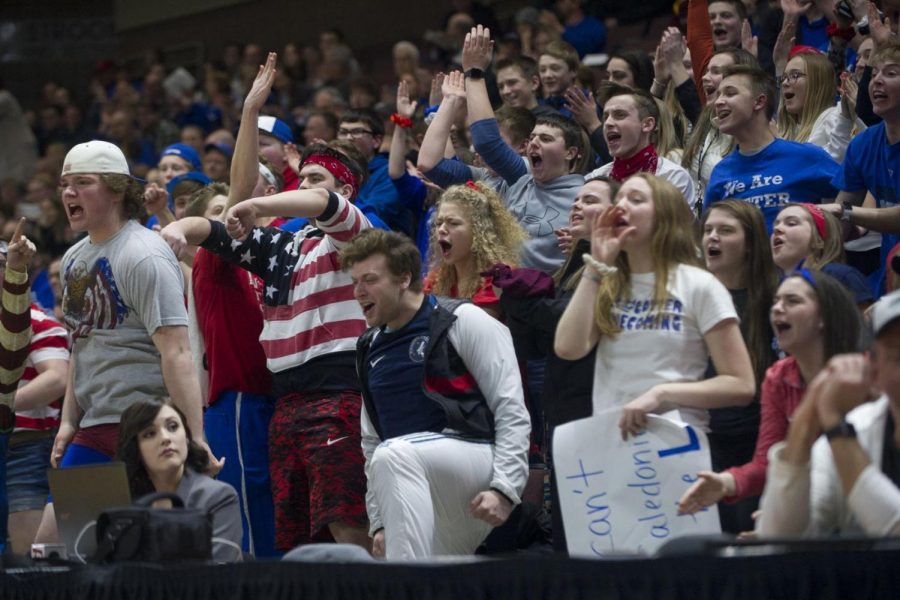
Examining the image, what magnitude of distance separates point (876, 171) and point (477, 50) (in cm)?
186

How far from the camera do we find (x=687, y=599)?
3.10 meters

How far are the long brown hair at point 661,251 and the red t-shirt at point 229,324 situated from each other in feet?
6.22

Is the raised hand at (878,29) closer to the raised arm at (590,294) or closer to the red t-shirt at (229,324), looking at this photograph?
the raised arm at (590,294)

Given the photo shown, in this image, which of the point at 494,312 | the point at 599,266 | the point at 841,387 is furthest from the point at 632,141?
the point at 841,387

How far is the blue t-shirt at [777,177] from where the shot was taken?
549 cm

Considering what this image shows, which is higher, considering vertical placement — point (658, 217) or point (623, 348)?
point (658, 217)

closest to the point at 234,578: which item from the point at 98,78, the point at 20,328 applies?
the point at 20,328

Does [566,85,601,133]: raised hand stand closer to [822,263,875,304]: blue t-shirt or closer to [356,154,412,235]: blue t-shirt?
[356,154,412,235]: blue t-shirt

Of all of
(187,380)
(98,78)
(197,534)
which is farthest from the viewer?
(98,78)

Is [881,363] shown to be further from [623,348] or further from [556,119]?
[556,119]

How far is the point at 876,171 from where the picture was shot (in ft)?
18.3

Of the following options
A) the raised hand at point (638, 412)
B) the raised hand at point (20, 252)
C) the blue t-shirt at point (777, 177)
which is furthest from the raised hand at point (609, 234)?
the raised hand at point (20, 252)

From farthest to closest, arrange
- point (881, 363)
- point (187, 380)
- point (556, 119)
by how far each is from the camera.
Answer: point (556, 119)
point (187, 380)
point (881, 363)

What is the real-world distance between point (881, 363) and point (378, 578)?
128 cm
